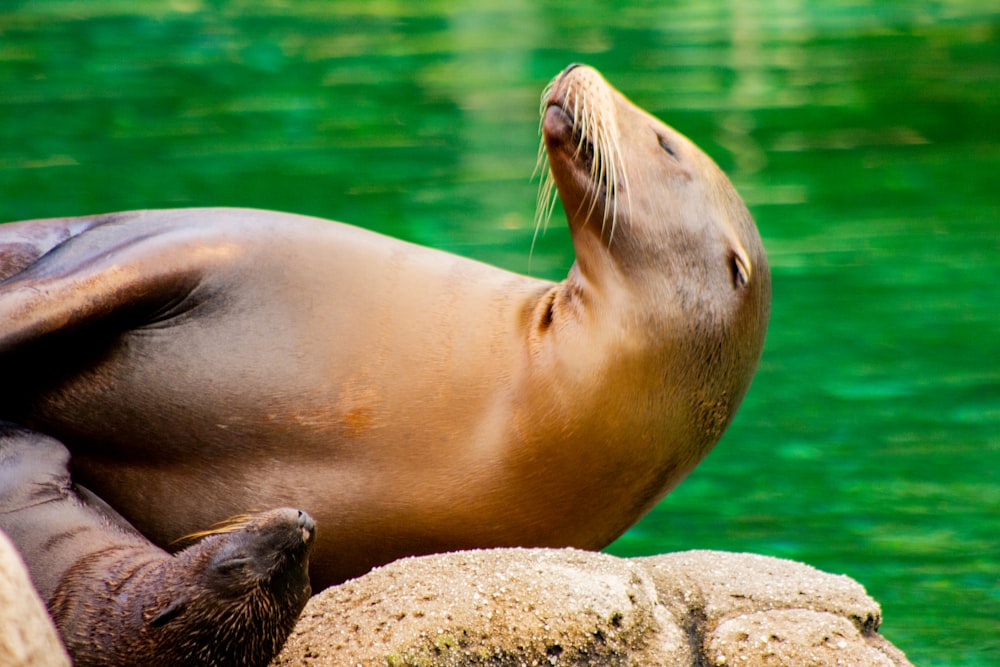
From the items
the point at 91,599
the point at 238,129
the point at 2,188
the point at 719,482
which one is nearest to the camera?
the point at 91,599

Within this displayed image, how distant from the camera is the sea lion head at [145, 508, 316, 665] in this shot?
3117mm

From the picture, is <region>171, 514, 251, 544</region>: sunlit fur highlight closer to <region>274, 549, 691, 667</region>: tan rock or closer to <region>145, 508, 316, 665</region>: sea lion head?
<region>145, 508, 316, 665</region>: sea lion head

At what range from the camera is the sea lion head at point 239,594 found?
3117mm

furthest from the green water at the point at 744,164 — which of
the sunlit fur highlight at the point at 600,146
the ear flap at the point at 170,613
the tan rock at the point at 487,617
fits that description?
the ear flap at the point at 170,613

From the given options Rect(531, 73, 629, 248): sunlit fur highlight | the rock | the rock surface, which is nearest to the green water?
the rock surface

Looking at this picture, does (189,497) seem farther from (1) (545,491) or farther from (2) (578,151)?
(2) (578,151)

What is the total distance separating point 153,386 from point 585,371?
1.05m

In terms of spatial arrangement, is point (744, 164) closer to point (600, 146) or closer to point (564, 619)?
point (600, 146)

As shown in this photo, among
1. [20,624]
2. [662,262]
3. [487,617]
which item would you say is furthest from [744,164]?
[20,624]

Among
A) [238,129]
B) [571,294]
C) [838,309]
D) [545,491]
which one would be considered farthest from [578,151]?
[238,129]

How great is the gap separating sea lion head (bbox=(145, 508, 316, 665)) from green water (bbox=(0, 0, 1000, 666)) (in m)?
2.32

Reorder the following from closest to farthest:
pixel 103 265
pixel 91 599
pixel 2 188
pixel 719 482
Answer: pixel 91 599
pixel 103 265
pixel 719 482
pixel 2 188

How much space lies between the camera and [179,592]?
10.3 feet

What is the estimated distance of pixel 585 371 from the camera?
12.4 feet
